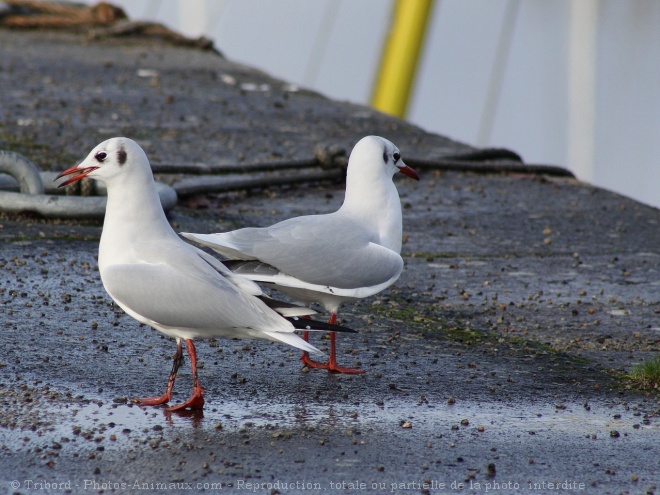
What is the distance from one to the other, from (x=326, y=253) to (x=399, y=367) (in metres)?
0.53

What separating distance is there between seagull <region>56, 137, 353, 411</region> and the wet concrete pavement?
22cm

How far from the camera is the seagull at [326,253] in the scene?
157 inches

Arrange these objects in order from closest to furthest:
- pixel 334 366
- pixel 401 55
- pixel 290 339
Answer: pixel 290 339, pixel 334 366, pixel 401 55

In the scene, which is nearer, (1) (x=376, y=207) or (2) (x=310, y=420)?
(2) (x=310, y=420)

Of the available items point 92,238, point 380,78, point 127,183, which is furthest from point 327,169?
point 380,78

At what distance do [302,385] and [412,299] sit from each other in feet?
3.94

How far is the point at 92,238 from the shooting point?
17.6 feet

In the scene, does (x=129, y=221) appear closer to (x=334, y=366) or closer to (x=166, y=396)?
(x=166, y=396)

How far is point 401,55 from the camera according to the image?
35.6 ft

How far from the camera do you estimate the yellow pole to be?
421 inches

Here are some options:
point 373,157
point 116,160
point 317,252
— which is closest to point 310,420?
point 317,252

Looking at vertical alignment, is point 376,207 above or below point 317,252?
above

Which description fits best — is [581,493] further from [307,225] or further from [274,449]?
[307,225]

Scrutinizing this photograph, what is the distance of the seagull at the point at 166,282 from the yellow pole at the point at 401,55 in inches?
290
